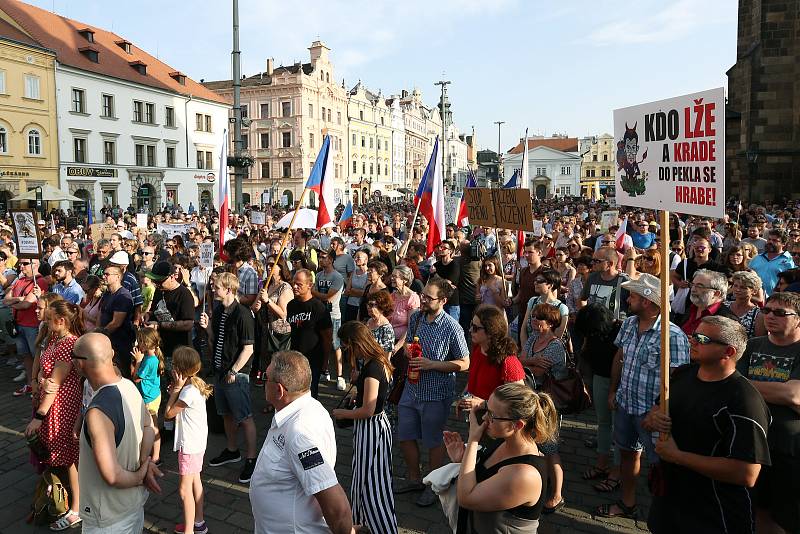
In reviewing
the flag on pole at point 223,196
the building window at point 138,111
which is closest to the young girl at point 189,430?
the flag on pole at point 223,196

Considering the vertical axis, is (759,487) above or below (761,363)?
below

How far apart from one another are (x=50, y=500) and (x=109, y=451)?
1900mm

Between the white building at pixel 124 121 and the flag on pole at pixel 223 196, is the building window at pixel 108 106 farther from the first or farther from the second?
the flag on pole at pixel 223 196

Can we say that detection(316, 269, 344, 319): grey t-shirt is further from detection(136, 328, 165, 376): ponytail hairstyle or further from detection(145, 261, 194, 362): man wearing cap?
detection(136, 328, 165, 376): ponytail hairstyle

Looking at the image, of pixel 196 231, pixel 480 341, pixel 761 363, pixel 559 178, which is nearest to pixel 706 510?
pixel 761 363

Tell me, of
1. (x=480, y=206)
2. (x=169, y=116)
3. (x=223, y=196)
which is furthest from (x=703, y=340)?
(x=169, y=116)

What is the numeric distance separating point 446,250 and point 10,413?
5997mm

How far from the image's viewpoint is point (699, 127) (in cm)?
303

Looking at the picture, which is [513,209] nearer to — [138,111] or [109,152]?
[109,152]

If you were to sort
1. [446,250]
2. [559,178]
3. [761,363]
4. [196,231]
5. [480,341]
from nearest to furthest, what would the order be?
[761,363], [480,341], [446,250], [196,231], [559,178]

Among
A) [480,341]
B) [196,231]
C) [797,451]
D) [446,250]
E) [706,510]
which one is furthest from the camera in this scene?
[196,231]

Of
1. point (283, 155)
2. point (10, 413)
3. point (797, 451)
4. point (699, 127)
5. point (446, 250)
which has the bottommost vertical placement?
point (10, 413)

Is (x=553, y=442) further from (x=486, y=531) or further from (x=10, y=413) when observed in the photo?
(x=10, y=413)

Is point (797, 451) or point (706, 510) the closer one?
point (706, 510)
